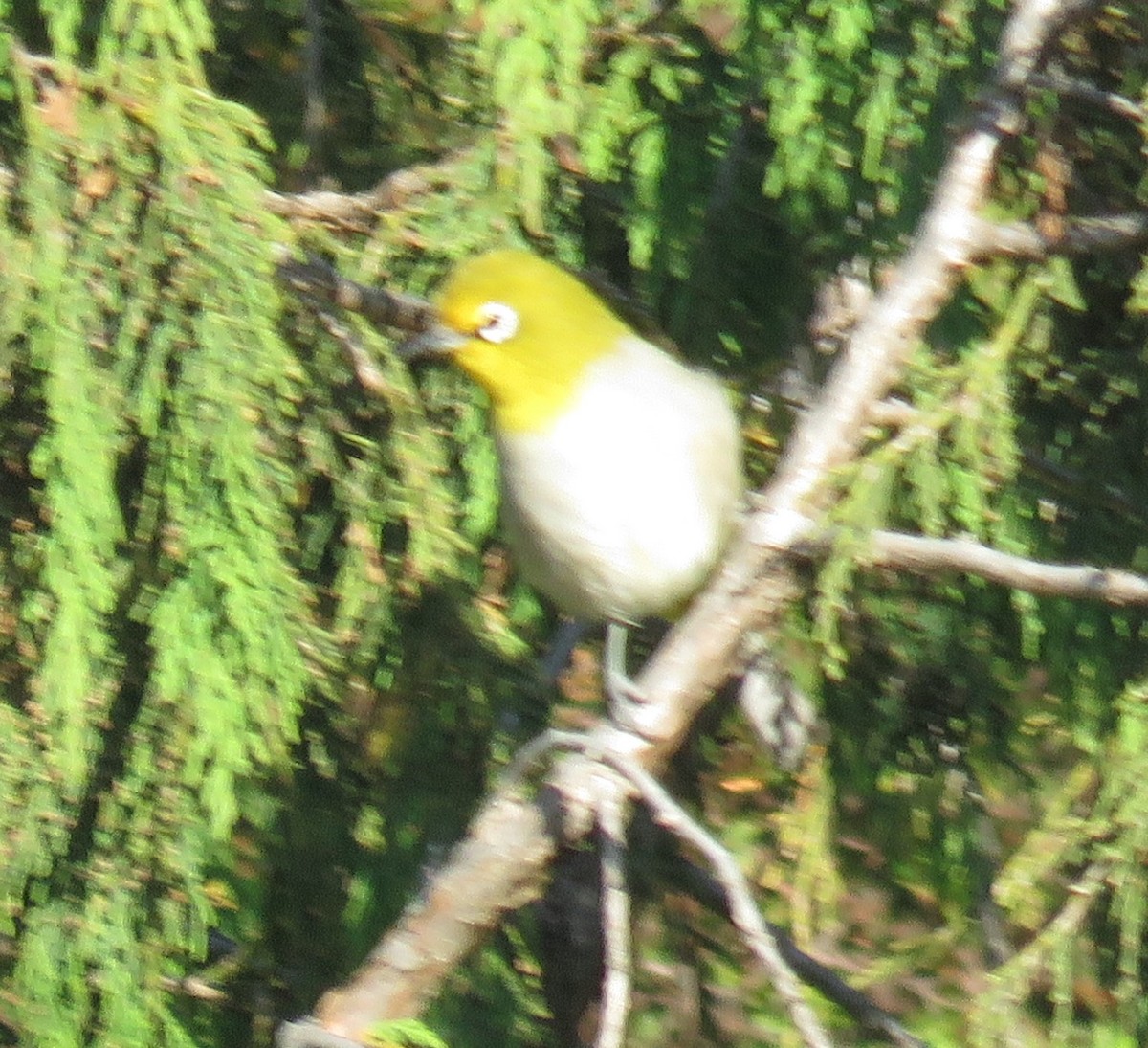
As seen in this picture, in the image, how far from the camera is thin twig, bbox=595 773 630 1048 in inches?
73.3

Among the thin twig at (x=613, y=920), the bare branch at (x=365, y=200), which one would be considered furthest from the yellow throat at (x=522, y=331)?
the thin twig at (x=613, y=920)

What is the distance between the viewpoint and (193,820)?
Answer: 2258 mm

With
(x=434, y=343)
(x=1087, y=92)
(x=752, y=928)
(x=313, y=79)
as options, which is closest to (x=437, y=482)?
(x=434, y=343)

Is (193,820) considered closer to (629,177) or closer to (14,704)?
(14,704)

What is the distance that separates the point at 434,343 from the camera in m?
2.42

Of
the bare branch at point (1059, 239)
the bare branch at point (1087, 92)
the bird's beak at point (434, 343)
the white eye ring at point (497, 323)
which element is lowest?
the bird's beak at point (434, 343)

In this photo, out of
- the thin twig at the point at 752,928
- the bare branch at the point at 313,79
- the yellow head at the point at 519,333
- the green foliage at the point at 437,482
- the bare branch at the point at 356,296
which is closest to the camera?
the thin twig at the point at 752,928

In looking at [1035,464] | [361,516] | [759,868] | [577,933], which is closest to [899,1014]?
[759,868]

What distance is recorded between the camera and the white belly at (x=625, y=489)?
243 cm

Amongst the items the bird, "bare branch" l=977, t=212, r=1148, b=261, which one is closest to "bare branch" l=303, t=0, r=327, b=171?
the bird

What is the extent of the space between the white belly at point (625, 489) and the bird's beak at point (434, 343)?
0.53ft

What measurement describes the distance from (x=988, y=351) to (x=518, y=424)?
2.16 feet

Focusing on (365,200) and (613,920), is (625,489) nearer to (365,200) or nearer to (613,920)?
(365,200)

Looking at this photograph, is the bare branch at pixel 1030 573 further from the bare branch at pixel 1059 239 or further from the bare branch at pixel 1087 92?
the bare branch at pixel 1087 92
